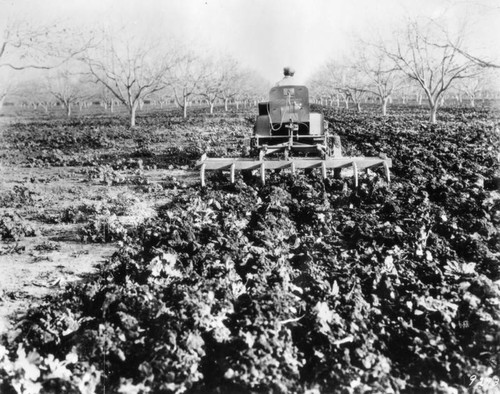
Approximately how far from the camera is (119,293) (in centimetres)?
412

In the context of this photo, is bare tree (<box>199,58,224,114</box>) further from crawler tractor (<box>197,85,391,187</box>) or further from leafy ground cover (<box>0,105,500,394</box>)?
leafy ground cover (<box>0,105,500,394</box>)

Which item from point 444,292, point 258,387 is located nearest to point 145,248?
point 258,387

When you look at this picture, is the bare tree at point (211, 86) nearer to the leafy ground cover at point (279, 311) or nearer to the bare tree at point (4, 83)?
the bare tree at point (4, 83)

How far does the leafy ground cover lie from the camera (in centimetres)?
315

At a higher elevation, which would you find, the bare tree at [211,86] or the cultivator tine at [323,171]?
the bare tree at [211,86]

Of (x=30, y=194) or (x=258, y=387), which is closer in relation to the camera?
Result: (x=258, y=387)

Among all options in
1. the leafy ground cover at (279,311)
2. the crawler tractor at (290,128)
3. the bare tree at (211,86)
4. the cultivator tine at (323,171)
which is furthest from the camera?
the bare tree at (211,86)

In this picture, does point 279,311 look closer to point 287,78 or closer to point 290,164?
point 290,164

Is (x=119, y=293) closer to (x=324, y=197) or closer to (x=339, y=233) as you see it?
(x=339, y=233)

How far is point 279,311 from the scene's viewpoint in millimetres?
3582

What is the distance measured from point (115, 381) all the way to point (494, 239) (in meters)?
4.64

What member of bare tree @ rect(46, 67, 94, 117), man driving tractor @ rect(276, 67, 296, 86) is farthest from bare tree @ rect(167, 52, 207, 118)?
man driving tractor @ rect(276, 67, 296, 86)

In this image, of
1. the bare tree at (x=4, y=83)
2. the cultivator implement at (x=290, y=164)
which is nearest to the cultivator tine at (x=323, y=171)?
the cultivator implement at (x=290, y=164)

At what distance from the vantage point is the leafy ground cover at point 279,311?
3.15 metres
